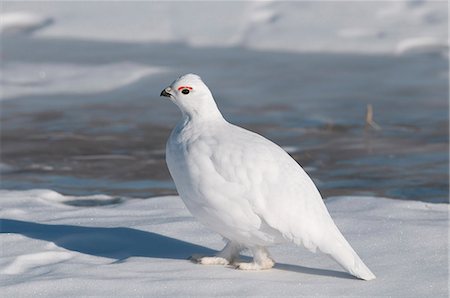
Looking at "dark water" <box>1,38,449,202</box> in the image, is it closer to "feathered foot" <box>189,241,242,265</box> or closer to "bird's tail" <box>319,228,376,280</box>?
"feathered foot" <box>189,241,242,265</box>

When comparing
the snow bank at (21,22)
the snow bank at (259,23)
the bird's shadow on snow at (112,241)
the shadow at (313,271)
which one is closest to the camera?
the shadow at (313,271)

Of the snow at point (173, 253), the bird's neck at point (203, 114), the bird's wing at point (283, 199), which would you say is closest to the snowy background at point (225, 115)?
the snow at point (173, 253)

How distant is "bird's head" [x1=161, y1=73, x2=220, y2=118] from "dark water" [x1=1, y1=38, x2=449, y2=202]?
6.05ft

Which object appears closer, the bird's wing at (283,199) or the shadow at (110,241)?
the bird's wing at (283,199)

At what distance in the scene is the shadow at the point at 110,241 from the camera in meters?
4.16

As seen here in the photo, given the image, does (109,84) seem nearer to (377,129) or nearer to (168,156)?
(377,129)

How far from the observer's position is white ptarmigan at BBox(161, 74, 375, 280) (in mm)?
3666

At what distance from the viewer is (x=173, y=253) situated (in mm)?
4164

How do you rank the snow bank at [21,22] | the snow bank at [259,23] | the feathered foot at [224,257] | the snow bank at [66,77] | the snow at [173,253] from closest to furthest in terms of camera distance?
the snow at [173,253] < the feathered foot at [224,257] < the snow bank at [66,77] < the snow bank at [259,23] < the snow bank at [21,22]

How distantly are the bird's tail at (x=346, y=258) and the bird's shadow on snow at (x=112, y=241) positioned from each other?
0.99 ft

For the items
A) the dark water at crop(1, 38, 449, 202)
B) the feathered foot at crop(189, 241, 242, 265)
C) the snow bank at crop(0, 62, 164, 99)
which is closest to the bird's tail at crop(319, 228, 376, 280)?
the feathered foot at crop(189, 241, 242, 265)

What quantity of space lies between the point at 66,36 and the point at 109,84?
100 inches

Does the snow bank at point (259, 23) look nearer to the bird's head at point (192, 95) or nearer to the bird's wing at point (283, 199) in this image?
the bird's head at point (192, 95)

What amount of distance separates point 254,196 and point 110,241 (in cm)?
93
